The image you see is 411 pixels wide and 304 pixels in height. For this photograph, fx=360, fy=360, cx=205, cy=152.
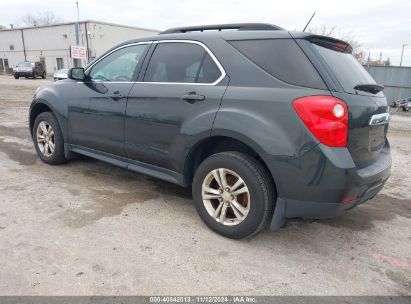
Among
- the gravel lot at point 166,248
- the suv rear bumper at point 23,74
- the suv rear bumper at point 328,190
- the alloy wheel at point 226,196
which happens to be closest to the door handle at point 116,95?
the gravel lot at point 166,248

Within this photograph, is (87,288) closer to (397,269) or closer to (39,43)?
(397,269)

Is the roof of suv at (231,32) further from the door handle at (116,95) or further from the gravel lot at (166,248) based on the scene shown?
the gravel lot at (166,248)

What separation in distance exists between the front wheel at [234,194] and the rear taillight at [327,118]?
57 centimetres

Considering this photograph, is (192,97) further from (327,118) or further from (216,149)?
(327,118)

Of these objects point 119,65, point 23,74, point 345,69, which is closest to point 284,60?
point 345,69

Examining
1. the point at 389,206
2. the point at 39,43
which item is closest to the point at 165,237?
the point at 389,206

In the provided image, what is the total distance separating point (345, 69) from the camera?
303cm

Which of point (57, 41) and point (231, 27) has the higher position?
point (57, 41)

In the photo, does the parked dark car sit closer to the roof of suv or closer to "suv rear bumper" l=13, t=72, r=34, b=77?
"suv rear bumper" l=13, t=72, r=34, b=77

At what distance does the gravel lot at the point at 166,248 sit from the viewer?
254 cm

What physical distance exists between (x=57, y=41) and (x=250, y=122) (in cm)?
4389

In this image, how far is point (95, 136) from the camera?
426 centimetres

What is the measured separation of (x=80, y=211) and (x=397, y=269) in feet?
9.48

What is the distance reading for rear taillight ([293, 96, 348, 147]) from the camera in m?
2.62
